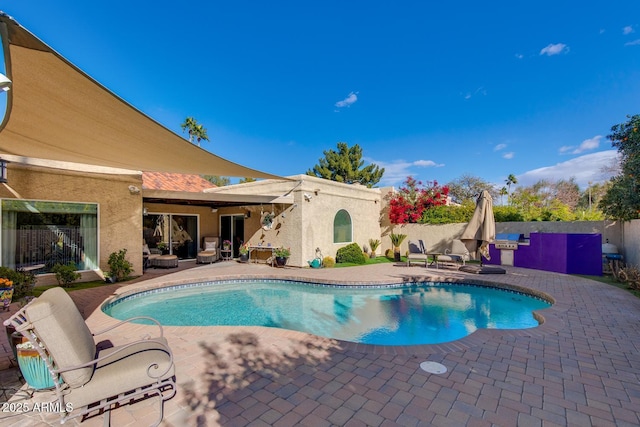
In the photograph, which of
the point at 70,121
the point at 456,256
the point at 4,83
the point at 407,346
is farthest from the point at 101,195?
the point at 456,256

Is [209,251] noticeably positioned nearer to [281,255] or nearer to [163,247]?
[163,247]

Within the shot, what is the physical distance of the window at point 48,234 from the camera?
8.98m

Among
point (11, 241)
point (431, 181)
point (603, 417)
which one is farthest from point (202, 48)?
point (603, 417)

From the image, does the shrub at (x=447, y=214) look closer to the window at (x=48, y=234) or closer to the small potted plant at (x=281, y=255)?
the small potted plant at (x=281, y=255)

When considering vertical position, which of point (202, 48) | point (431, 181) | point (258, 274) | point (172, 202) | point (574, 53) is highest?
point (202, 48)

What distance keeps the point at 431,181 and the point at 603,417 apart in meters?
17.1

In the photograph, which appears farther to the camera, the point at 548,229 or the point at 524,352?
the point at 548,229

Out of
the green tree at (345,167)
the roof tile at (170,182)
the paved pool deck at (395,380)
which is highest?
the green tree at (345,167)

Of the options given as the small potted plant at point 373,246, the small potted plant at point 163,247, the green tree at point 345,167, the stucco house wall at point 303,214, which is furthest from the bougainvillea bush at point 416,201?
the green tree at point 345,167

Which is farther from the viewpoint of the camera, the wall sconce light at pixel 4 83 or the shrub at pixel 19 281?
the shrub at pixel 19 281

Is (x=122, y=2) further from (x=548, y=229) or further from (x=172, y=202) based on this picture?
(x=548, y=229)

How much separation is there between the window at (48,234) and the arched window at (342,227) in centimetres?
1056

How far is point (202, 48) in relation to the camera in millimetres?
16812

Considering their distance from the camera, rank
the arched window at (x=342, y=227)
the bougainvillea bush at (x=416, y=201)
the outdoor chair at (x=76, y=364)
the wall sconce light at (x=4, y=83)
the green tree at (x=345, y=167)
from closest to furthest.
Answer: the outdoor chair at (x=76, y=364) → the wall sconce light at (x=4, y=83) → the arched window at (x=342, y=227) → the bougainvillea bush at (x=416, y=201) → the green tree at (x=345, y=167)
